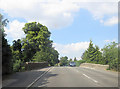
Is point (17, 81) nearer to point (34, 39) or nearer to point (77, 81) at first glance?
point (77, 81)

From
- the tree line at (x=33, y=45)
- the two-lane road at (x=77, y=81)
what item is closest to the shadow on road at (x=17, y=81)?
the two-lane road at (x=77, y=81)

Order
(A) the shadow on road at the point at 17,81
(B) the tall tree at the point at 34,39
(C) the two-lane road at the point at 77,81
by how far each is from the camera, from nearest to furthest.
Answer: (A) the shadow on road at the point at 17,81
(C) the two-lane road at the point at 77,81
(B) the tall tree at the point at 34,39

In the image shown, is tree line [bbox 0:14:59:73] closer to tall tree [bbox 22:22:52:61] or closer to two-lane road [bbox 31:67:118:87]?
tall tree [bbox 22:22:52:61]

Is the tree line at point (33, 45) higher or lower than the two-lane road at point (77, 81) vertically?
higher

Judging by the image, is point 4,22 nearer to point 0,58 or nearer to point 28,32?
point 0,58

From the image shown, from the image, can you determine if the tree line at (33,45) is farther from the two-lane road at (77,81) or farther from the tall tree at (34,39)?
the two-lane road at (77,81)

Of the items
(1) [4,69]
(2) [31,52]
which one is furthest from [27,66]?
(2) [31,52]

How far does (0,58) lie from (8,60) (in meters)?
1.69

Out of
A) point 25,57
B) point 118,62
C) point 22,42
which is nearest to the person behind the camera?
point 118,62

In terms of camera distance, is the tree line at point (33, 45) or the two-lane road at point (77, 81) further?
the tree line at point (33, 45)

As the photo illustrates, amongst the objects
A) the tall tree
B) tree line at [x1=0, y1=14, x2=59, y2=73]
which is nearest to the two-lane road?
tree line at [x1=0, y1=14, x2=59, y2=73]

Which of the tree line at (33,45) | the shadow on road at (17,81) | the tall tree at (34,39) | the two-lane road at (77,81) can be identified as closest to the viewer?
the shadow on road at (17,81)

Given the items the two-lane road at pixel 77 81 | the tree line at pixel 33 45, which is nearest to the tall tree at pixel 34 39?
the tree line at pixel 33 45

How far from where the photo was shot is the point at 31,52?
188 ft
